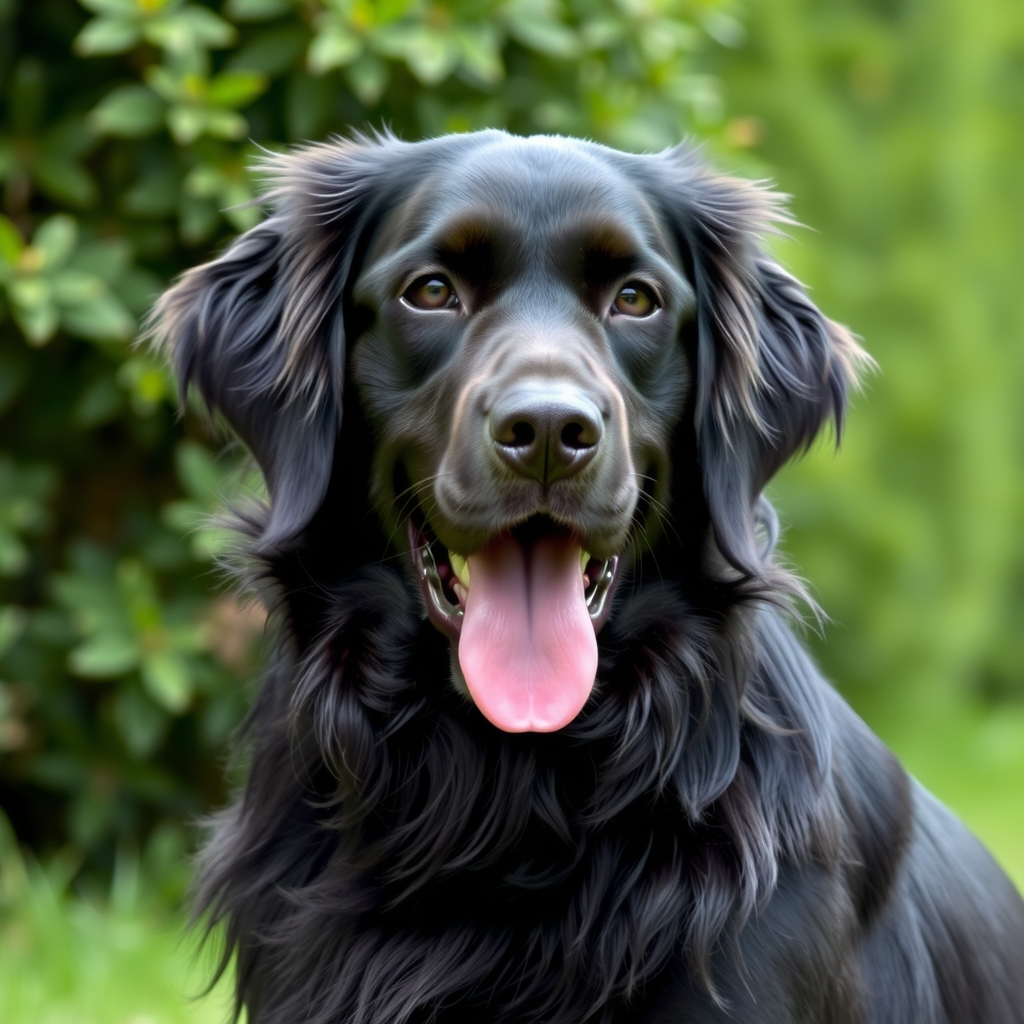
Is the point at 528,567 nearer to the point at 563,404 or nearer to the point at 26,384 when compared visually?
the point at 563,404

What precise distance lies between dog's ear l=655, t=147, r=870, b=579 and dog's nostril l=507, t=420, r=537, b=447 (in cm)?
52

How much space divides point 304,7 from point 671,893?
9.42ft

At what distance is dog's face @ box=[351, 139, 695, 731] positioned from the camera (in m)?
2.59

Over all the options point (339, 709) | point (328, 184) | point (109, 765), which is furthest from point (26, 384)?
point (339, 709)

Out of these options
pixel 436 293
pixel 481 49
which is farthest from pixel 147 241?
pixel 436 293

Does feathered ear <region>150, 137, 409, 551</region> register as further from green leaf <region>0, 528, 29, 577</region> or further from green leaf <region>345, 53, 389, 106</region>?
green leaf <region>0, 528, 29, 577</region>

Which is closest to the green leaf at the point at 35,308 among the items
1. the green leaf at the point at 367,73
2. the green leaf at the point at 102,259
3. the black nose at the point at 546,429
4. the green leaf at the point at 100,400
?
the green leaf at the point at 102,259

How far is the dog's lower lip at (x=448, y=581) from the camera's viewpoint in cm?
281

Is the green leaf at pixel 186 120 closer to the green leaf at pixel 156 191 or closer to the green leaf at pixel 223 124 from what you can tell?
the green leaf at pixel 223 124

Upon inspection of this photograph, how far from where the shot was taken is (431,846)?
2838mm

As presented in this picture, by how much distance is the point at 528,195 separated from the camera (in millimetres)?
2863

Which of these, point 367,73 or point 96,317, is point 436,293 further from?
point 96,317

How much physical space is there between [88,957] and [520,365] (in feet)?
9.09

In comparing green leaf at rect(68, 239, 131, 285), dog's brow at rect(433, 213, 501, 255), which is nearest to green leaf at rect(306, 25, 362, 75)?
green leaf at rect(68, 239, 131, 285)
